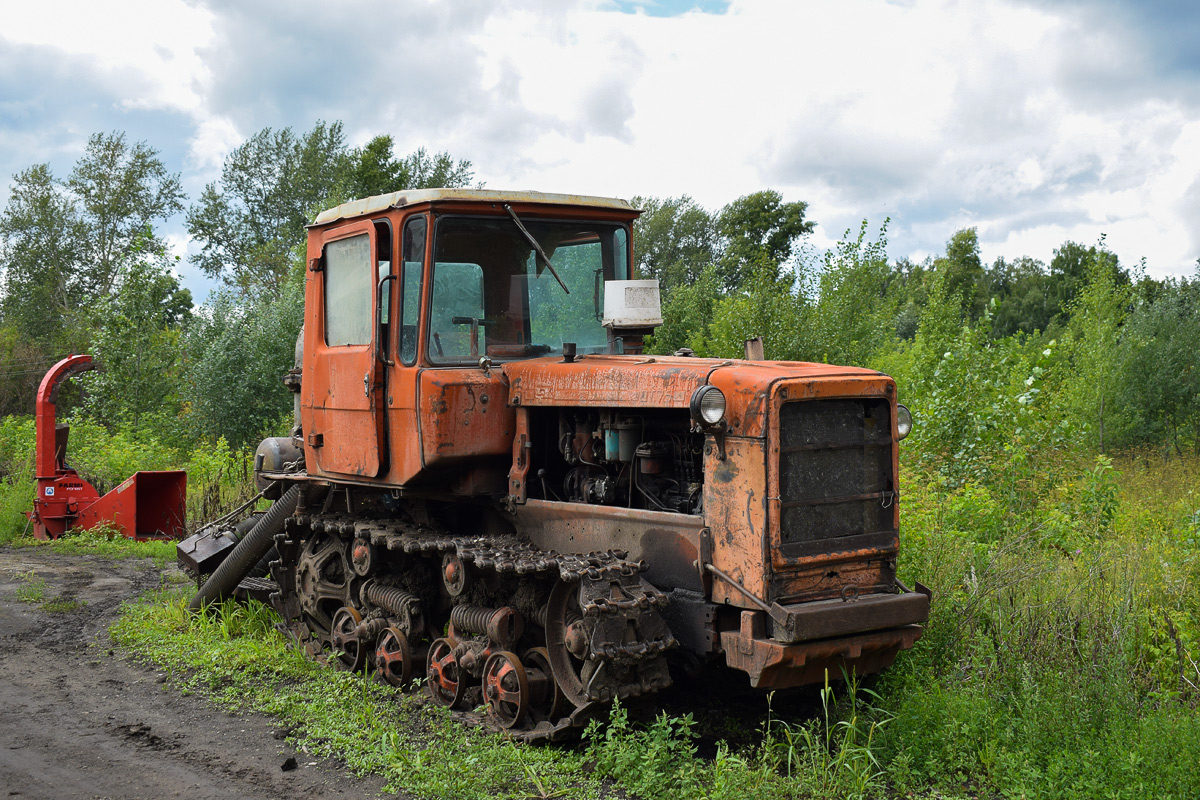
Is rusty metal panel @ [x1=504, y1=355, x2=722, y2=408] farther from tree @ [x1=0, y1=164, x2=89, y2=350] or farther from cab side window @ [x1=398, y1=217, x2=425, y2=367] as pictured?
tree @ [x1=0, y1=164, x2=89, y2=350]

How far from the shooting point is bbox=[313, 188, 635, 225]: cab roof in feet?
21.1

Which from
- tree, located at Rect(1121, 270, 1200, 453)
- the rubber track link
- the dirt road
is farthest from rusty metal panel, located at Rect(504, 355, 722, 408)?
tree, located at Rect(1121, 270, 1200, 453)

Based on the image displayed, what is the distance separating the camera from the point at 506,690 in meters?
5.79

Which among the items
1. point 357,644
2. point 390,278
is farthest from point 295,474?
point 390,278

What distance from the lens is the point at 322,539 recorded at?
314 inches

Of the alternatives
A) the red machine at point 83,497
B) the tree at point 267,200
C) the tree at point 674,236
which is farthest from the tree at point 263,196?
the red machine at point 83,497

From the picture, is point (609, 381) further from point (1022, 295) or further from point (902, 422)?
point (1022, 295)

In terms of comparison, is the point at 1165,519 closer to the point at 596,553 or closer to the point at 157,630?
the point at 596,553

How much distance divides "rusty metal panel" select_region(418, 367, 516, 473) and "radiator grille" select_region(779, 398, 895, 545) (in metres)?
1.99

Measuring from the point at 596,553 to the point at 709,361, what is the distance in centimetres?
125

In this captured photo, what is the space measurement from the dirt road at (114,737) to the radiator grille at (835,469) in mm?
2562

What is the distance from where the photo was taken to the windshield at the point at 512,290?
6.50 metres

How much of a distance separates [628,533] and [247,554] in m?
4.17

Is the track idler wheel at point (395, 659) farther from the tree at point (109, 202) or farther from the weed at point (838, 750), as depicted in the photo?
the tree at point (109, 202)
